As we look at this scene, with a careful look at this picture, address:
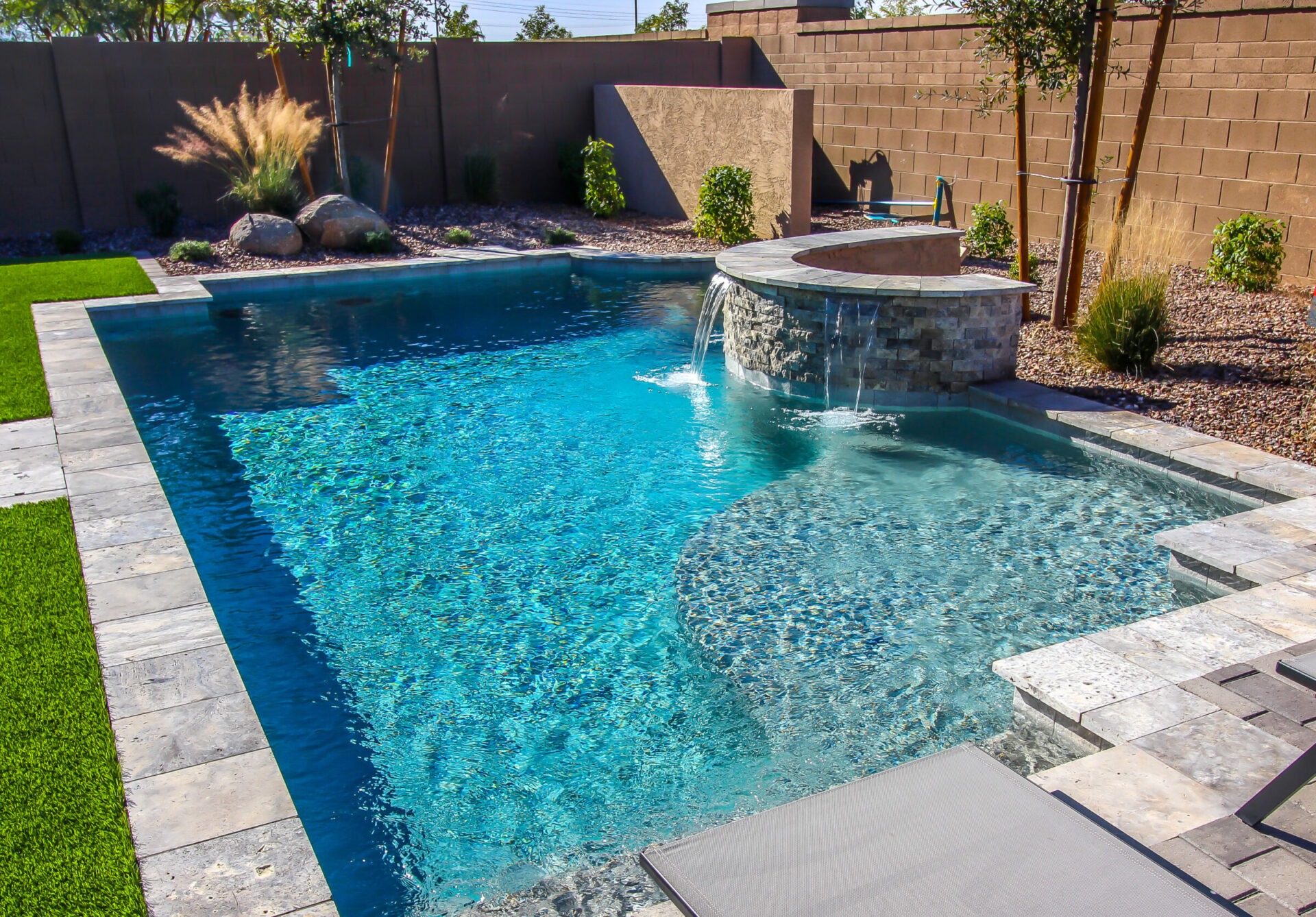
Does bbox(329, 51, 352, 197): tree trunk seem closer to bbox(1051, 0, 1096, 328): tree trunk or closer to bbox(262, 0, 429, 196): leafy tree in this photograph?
bbox(262, 0, 429, 196): leafy tree

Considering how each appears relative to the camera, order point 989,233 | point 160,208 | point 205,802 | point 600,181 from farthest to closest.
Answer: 1. point 600,181
2. point 160,208
3. point 989,233
4. point 205,802

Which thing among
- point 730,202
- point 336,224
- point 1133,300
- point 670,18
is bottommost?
point 1133,300

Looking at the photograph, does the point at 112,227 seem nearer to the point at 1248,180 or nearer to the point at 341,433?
the point at 341,433

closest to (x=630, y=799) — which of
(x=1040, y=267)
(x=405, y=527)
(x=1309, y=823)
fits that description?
(x=1309, y=823)

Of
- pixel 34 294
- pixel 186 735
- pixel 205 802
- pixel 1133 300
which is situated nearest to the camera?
pixel 205 802

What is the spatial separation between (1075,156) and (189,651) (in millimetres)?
6217

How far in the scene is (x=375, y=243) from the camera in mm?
11195

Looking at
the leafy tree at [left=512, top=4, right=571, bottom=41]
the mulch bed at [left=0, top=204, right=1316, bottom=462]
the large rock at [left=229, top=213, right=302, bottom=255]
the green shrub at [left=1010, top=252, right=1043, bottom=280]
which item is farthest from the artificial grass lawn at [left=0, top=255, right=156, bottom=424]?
the leafy tree at [left=512, top=4, right=571, bottom=41]

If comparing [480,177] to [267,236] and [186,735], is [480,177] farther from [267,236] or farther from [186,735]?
[186,735]

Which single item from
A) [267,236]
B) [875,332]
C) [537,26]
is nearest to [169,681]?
[875,332]

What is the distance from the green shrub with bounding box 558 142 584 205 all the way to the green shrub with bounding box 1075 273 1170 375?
8646mm

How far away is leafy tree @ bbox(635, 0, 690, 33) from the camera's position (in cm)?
3331

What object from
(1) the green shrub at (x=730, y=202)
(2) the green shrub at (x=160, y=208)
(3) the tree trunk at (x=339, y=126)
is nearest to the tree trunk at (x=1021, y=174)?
(1) the green shrub at (x=730, y=202)

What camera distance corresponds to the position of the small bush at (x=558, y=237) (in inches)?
463
